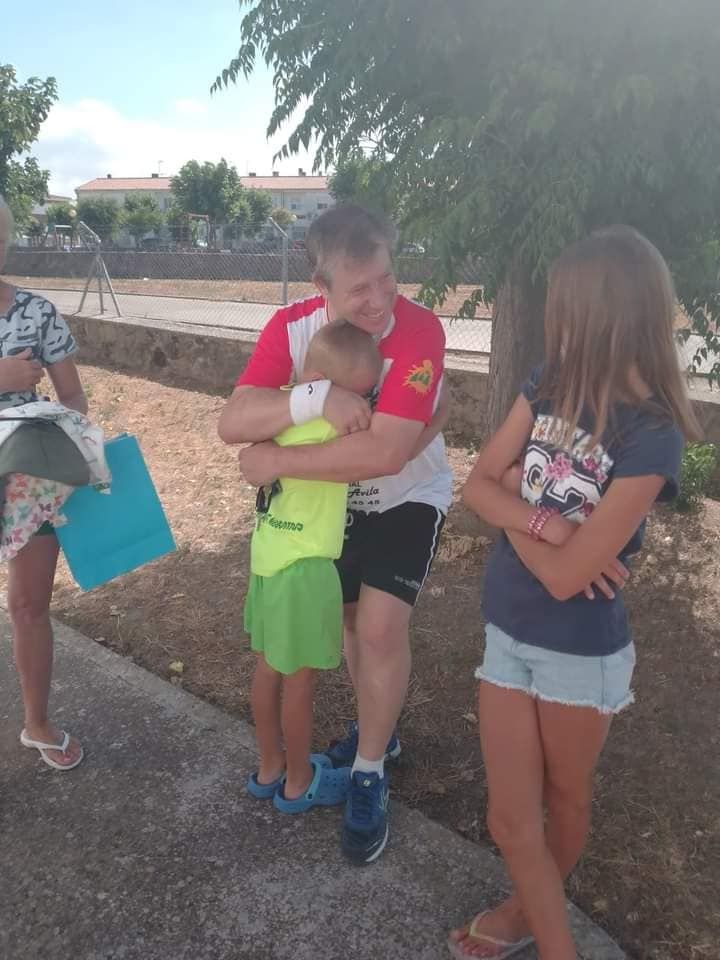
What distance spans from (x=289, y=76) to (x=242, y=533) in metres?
2.37

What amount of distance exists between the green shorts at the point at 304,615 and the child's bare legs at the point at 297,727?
0.08m

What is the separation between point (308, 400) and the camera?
76.7 inches

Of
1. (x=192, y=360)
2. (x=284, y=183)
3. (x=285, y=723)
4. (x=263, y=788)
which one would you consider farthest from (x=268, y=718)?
(x=284, y=183)

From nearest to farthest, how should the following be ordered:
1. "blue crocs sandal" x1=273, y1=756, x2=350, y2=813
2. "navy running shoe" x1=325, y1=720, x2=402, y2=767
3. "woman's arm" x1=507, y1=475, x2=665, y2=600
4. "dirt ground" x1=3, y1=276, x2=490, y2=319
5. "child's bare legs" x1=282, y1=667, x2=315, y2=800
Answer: "woman's arm" x1=507, y1=475, x2=665, y2=600, "child's bare legs" x1=282, y1=667, x2=315, y2=800, "blue crocs sandal" x1=273, y1=756, x2=350, y2=813, "navy running shoe" x1=325, y1=720, x2=402, y2=767, "dirt ground" x1=3, y1=276, x2=490, y2=319

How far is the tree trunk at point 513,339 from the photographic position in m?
3.78

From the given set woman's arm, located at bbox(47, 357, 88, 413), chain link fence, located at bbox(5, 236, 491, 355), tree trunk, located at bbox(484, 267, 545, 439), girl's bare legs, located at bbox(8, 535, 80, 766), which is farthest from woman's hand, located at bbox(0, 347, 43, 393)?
tree trunk, located at bbox(484, 267, 545, 439)

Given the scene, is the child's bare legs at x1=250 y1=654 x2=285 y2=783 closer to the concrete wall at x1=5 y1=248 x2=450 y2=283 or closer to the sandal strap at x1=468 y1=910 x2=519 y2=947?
the sandal strap at x1=468 y1=910 x2=519 y2=947

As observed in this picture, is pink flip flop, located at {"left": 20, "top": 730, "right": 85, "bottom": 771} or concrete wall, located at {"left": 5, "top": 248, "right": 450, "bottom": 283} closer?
pink flip flop, located at {"left": 20, "top": 730, "right": 85, "bottom": 771}

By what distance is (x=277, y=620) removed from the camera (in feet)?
6.87

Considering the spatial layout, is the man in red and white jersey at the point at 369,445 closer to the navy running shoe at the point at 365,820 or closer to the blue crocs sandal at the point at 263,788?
the navy running shoe at the point at 365,820

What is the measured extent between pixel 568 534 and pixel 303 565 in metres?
0.76

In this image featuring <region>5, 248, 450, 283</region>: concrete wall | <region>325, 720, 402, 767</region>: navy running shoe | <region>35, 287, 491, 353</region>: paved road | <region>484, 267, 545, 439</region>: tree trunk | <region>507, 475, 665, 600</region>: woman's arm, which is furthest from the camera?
<region>5, 248, 450, 283</region>: concrete wall

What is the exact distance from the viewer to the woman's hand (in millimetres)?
2271

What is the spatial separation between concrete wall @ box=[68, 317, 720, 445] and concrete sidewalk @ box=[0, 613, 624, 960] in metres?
3.55
